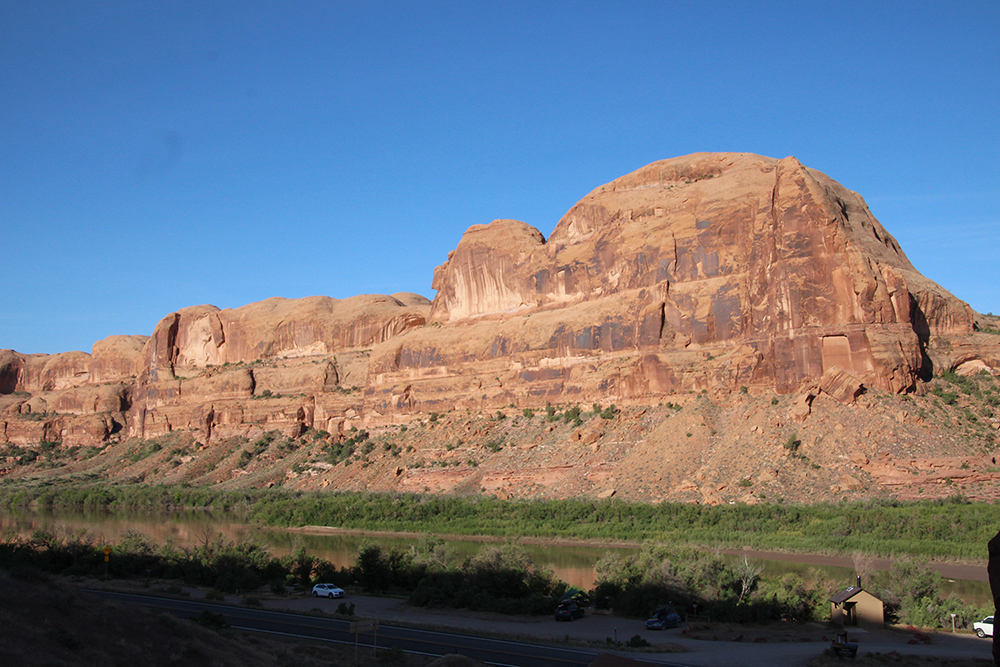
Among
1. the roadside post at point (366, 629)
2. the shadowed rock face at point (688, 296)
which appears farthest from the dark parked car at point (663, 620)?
the shadowed rock face at point (688, 296)

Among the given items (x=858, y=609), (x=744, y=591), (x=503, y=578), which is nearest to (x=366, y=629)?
(x=503, y=578)

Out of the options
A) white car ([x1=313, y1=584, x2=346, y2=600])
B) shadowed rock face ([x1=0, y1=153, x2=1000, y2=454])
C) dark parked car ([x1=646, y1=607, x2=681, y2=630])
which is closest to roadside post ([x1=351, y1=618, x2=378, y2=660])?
white car ([x1=313, y1=584, x2=346, y2=600])

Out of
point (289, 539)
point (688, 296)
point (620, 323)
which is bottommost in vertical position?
point (289, 539)

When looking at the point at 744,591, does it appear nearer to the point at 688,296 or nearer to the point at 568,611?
the point at 568,611

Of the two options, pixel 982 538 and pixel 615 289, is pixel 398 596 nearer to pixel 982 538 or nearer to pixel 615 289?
pixel 982 538

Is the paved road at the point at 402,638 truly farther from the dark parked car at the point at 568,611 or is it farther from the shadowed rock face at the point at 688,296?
the shadowed rock face at the point at 688,296

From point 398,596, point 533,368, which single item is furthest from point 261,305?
point 398,596

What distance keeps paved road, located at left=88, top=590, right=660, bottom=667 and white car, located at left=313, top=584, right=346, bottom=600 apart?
4.92 meters

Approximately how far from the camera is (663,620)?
27531 mm

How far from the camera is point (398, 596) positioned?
35.5 meters

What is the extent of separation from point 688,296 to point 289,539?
35.1 metres

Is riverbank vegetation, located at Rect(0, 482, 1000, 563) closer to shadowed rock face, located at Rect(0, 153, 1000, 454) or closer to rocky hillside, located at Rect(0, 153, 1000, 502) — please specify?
rocky hillside, located at Rect(0, 153, 1000, 502)

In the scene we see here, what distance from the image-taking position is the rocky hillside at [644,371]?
172 feet

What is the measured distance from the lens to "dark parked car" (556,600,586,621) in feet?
95.7
